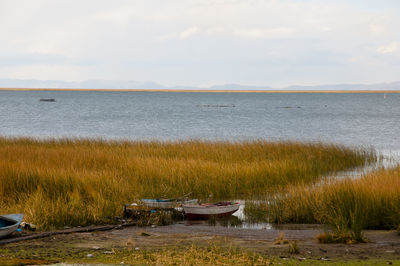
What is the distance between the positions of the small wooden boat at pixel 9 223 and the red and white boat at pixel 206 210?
5.35m

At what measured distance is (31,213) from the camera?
15.0 metres

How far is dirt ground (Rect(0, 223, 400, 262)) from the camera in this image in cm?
1188

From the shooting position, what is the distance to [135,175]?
70.2 feet

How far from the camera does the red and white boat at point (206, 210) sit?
16859 millimetres

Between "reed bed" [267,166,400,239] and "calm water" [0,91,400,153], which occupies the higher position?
"reed bed" [267,166,400,239]

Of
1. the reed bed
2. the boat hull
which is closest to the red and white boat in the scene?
the boat hull

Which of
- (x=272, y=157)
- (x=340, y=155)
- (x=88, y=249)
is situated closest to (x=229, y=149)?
(x=272, y=157)

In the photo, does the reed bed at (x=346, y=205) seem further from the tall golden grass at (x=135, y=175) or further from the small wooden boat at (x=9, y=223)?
the small wooden boat at (x=9, y=223)

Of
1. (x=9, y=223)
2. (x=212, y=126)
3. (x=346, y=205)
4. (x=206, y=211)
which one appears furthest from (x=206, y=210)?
(x=212, y=126)

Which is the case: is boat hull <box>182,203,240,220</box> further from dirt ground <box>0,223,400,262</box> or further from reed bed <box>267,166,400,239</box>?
reed bed <box>267,166,400,239</box>

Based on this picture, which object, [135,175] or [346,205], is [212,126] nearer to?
[135,175]

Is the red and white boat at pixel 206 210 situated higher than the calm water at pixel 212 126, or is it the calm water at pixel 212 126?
the red and white boat at pixel 206 210

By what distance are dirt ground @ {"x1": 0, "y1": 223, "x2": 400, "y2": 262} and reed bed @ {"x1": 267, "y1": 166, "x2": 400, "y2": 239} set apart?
2.13ft

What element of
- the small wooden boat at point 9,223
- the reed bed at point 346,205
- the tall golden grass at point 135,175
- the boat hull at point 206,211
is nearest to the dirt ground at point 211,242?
the small wooden boat at point 9,223
